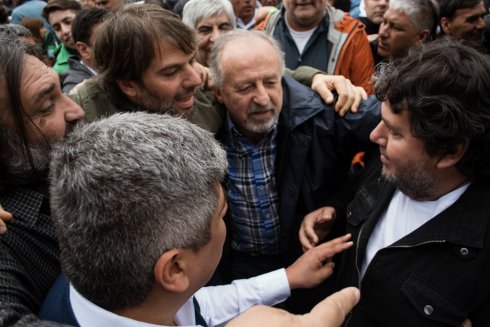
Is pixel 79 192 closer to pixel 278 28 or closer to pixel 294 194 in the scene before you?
pixel 294 194

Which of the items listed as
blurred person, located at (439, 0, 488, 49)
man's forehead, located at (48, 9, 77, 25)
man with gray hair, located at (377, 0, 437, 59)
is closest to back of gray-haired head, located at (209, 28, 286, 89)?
man with gray hair, located at (377, 0, 437, 59)

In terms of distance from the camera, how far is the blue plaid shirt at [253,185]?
250cm

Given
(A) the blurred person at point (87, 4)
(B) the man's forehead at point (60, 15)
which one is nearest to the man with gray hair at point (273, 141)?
(B) the man's forehead at point (60, 15)

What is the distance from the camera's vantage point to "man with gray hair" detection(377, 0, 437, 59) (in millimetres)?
3672

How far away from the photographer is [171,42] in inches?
86.5

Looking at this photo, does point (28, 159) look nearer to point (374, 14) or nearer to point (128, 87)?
point (128, 87)

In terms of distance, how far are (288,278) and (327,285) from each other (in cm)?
78

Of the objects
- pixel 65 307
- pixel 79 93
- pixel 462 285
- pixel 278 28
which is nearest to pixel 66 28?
pixel 278 28

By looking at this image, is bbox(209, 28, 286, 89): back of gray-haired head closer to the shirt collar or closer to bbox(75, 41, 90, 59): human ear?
the shirt collar

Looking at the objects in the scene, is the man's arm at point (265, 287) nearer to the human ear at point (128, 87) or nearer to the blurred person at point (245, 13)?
the human ear at point (128, 87)

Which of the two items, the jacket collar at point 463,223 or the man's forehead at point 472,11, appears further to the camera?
the man's forehead at point 472,11

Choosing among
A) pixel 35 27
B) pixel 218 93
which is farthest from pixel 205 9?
pixel 35 27

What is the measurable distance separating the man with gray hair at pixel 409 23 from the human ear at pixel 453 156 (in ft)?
7.34

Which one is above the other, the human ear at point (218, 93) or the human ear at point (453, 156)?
the human ear at point (453, 156)
